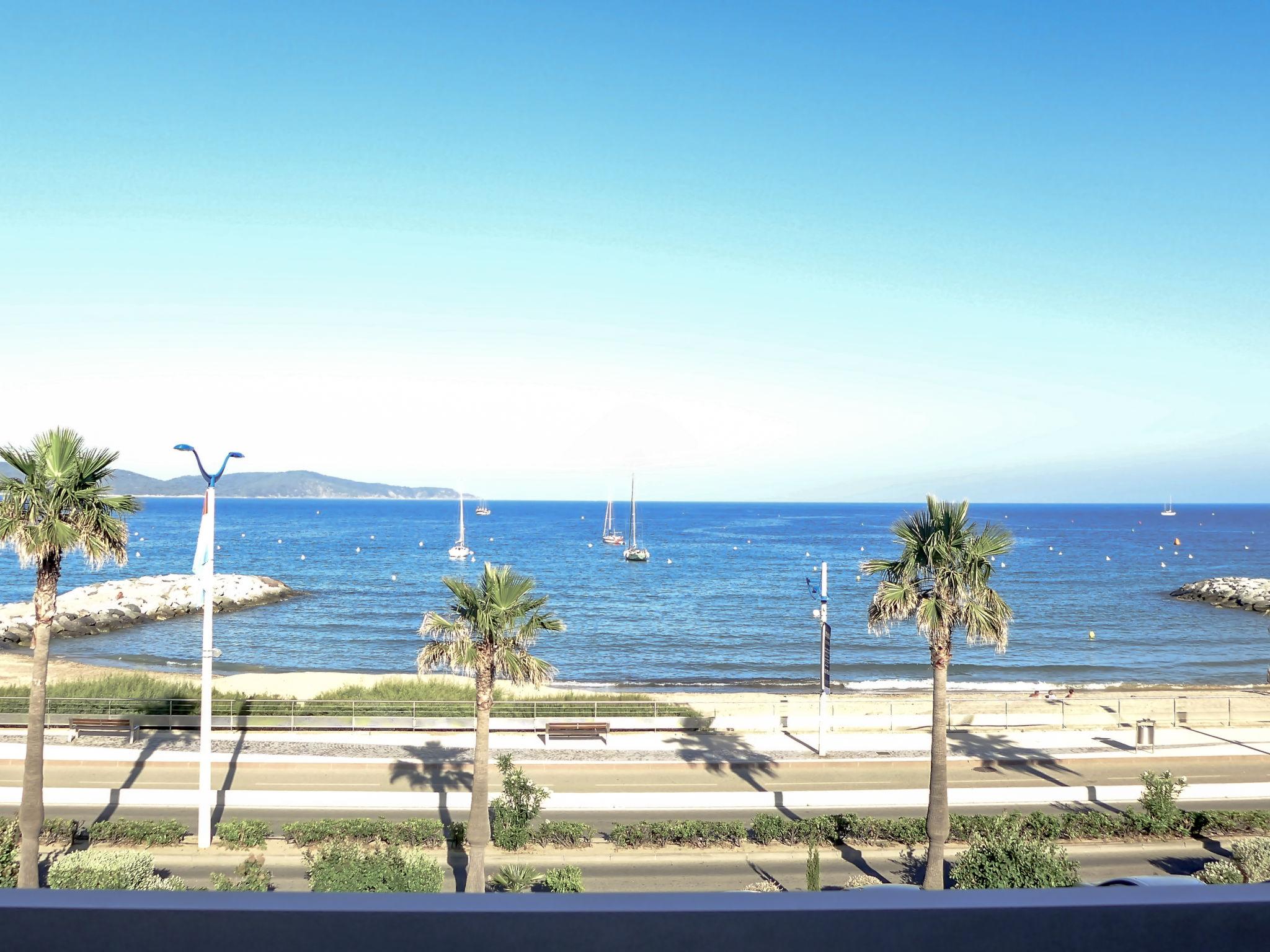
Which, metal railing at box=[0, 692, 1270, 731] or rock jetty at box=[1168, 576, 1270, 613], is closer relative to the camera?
metal railing at box=[0, 692, 1270, 731]

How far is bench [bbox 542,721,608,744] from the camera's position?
108 ft

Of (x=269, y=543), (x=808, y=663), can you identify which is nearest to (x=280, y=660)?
(x=808, y=663)

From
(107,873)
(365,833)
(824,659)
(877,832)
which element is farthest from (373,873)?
(824,659)

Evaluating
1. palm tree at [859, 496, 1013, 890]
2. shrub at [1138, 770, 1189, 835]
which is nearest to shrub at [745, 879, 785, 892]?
palm tree at [859, 496, 1013, 890]

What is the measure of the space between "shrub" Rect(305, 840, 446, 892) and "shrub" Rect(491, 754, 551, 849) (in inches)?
137

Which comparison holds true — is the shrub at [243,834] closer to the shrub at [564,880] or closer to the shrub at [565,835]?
the shrub at [565,835]

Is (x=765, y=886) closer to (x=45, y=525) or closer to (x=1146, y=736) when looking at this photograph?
(x=45, y=525)

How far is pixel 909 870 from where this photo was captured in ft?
67.6

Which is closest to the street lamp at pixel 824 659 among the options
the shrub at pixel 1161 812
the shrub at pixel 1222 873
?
the shrub at pixel 1161 812

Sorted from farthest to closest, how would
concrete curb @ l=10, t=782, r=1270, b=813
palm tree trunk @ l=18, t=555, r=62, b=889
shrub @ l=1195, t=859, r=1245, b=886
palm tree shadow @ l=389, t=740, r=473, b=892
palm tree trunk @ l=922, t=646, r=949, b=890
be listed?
palm tree shadow @ l=389, t=740, r=473, b=892, concrete curb @ l=10, t=782, r=1270, b=813, palm tree trunk @ l=922, t=646, r=949, b=890, palm tree trunk @ l=18, t=555, r=62, b=889, shrub @ l=1195, t=859, r=1245, b=886

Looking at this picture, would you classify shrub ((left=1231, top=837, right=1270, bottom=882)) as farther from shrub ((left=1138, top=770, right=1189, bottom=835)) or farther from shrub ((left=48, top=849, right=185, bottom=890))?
shrub ((left=48, top=849, right=185, bottom=890))

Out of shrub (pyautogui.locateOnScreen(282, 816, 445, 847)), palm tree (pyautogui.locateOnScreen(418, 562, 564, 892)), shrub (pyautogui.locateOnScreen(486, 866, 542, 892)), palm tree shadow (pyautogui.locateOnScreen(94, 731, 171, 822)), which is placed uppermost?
palm tree (pyautogui.locateOnScreen(418, 562, 564, 892))

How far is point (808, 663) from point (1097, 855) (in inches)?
1450

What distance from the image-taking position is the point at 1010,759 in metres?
30.1
